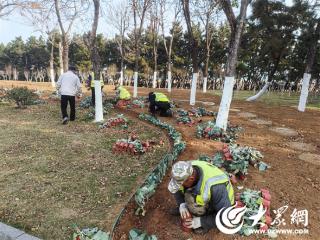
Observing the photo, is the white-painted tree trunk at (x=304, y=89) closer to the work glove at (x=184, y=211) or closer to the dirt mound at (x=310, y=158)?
the dirt mound at (x=310, y=158)

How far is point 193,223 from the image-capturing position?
4023 mm

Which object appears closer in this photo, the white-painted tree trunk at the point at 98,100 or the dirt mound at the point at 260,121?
the dirt mound at the point at 260,121

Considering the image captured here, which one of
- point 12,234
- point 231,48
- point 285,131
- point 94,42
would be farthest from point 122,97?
point 12,234

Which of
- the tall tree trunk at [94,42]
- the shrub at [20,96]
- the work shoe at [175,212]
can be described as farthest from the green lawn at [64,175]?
the shrub at [20,96]

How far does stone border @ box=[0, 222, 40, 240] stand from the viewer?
418cm

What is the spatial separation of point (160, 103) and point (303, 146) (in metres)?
5.18

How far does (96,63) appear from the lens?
10805 millimetres

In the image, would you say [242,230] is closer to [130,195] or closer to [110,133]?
[130,195]

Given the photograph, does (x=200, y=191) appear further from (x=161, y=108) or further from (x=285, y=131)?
(x=161, y=108)

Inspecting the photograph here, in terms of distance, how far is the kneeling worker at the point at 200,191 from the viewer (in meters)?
3.65

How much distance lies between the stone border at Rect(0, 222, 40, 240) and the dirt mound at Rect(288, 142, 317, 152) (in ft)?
20.2

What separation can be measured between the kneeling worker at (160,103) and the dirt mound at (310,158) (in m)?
5.37

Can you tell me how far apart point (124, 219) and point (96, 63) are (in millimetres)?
7328

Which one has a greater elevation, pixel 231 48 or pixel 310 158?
pixel 231 48
